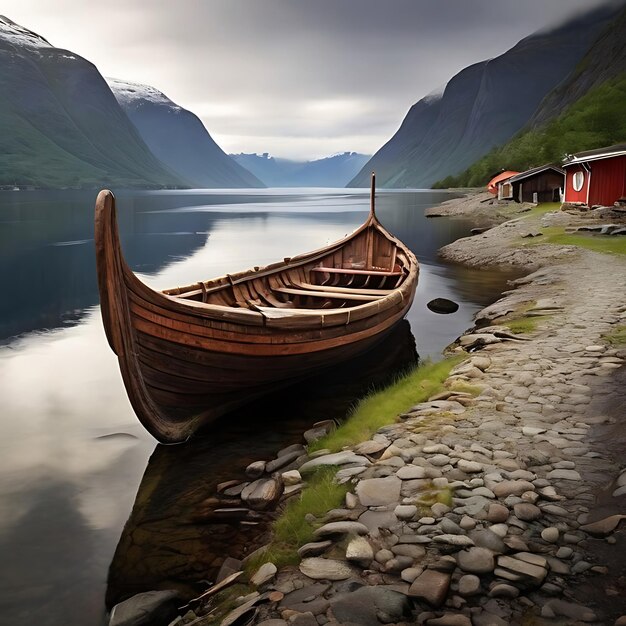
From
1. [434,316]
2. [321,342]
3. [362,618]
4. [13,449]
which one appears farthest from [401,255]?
[362,618]

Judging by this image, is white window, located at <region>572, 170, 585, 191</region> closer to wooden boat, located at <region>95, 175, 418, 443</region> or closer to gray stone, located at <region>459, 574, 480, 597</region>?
wooden boat, located at <region>95, 175, 418, 443</region>

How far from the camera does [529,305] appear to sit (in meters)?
15.6

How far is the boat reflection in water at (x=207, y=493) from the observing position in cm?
655

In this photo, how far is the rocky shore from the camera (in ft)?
13.6

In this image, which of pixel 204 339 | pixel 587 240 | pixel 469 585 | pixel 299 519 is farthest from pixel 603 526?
pixel 587 240

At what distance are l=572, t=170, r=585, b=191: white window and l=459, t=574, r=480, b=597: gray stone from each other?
42.8 metres

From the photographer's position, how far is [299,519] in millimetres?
5922

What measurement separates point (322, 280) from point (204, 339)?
944 centimetres

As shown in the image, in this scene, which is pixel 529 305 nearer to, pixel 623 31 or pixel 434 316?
pixel 434 316

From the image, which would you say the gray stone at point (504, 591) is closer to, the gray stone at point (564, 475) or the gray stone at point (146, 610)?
the gray stone at point (564, 475)

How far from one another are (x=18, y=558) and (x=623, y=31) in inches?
6428

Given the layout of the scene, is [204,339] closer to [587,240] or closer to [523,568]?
[523,568]

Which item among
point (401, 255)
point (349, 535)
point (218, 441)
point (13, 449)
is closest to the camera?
point (349, 535)

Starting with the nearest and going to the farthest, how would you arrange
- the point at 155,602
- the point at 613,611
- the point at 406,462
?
the point at 613,611
the point at 155,602
the point at 406,462
